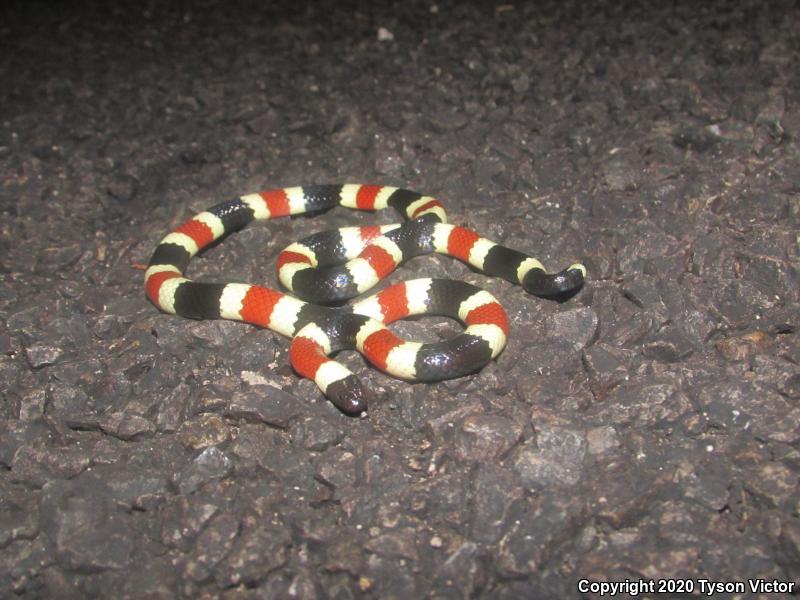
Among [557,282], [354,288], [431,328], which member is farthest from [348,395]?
[557,282]

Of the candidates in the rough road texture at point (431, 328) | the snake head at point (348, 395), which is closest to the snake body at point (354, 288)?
the snake head at point (348, 395)

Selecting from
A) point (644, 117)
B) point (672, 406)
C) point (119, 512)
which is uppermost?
point (644, 117)

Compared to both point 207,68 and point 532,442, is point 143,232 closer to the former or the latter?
point 207,68

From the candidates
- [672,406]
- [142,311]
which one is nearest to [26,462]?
[142,311]

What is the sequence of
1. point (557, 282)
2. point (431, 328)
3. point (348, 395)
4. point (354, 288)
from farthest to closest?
point (354, 288) < point (431, 328) < point (557, 282) < point (348, 395)

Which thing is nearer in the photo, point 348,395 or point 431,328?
point 348,395

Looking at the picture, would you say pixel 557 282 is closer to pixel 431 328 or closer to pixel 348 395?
pixel 431 328
